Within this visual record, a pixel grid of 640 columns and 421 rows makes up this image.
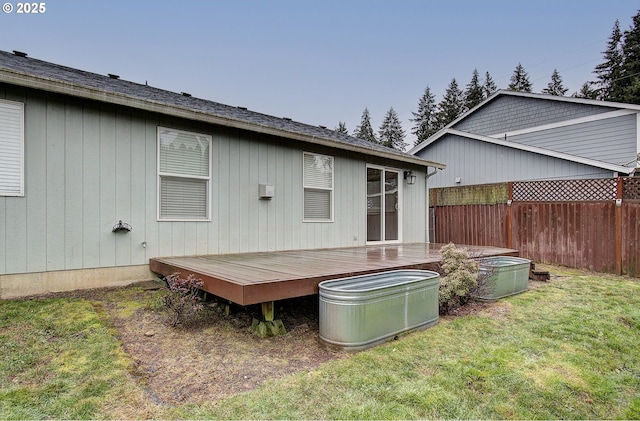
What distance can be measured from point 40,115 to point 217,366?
3475mm

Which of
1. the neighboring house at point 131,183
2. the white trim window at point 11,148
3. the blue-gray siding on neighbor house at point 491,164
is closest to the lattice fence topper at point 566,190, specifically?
the blue-gray siding on neighbor house at point 491,164

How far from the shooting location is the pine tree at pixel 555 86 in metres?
26.9

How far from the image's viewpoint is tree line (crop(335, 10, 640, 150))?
22000 mm

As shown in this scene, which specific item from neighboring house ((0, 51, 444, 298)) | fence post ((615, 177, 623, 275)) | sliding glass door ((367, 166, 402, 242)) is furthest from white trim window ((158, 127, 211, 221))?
fence post ((615, 177, 623, 275))

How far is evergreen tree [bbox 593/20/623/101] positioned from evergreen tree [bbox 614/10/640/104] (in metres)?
0.36

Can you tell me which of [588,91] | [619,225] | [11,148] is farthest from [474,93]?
[11,148]

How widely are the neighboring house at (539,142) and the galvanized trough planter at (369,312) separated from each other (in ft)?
26.6

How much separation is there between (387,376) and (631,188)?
6.77m

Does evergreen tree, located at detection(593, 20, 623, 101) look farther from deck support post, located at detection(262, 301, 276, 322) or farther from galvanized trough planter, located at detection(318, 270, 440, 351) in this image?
deck support post, located at detection(262, 301, 276, 322)

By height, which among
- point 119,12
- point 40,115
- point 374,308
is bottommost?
point 374,308

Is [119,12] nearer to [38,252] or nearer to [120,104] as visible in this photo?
[120,104]

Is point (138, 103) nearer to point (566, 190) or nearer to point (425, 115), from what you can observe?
point (566, 190)

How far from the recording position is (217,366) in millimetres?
2553

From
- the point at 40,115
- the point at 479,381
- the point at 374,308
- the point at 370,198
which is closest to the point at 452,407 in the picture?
the point at 479,381
